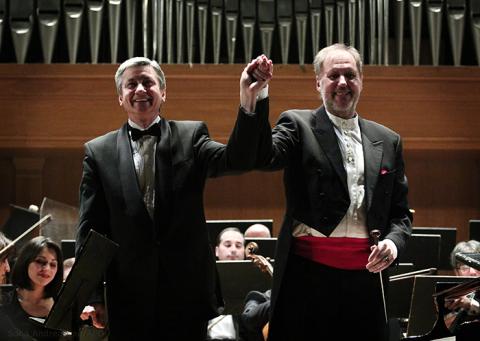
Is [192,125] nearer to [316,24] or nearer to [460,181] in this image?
[316,24]

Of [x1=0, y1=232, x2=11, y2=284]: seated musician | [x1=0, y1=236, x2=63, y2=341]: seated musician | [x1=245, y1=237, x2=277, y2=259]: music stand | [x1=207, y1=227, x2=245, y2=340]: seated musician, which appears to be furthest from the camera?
[x1=245, y1=237, x2=277, y2=259]: music stand

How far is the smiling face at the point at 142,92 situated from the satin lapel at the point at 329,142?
1.88 feet

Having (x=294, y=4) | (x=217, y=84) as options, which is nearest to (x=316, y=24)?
(x=294, y=4)

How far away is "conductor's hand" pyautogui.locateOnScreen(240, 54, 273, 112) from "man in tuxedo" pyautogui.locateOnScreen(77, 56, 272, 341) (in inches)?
7.7

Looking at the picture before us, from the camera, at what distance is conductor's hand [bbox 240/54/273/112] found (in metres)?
3.04

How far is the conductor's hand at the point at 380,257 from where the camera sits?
3.23 meters

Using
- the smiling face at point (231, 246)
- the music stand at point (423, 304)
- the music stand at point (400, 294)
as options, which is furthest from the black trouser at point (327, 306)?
the smiling face at point (231, 246)

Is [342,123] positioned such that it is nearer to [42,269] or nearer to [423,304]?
[423,304]

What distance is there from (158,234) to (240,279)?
2.32m

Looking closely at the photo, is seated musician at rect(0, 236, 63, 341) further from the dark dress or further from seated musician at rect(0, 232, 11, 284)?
the dark dress

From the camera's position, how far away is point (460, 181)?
8.48 m

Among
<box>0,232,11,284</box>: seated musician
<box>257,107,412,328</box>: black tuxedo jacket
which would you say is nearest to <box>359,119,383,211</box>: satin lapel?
<box>257,107,412,328</box>: black tuxedo jacket

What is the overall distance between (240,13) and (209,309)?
16.1 ft

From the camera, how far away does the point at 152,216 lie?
334 centimetres
